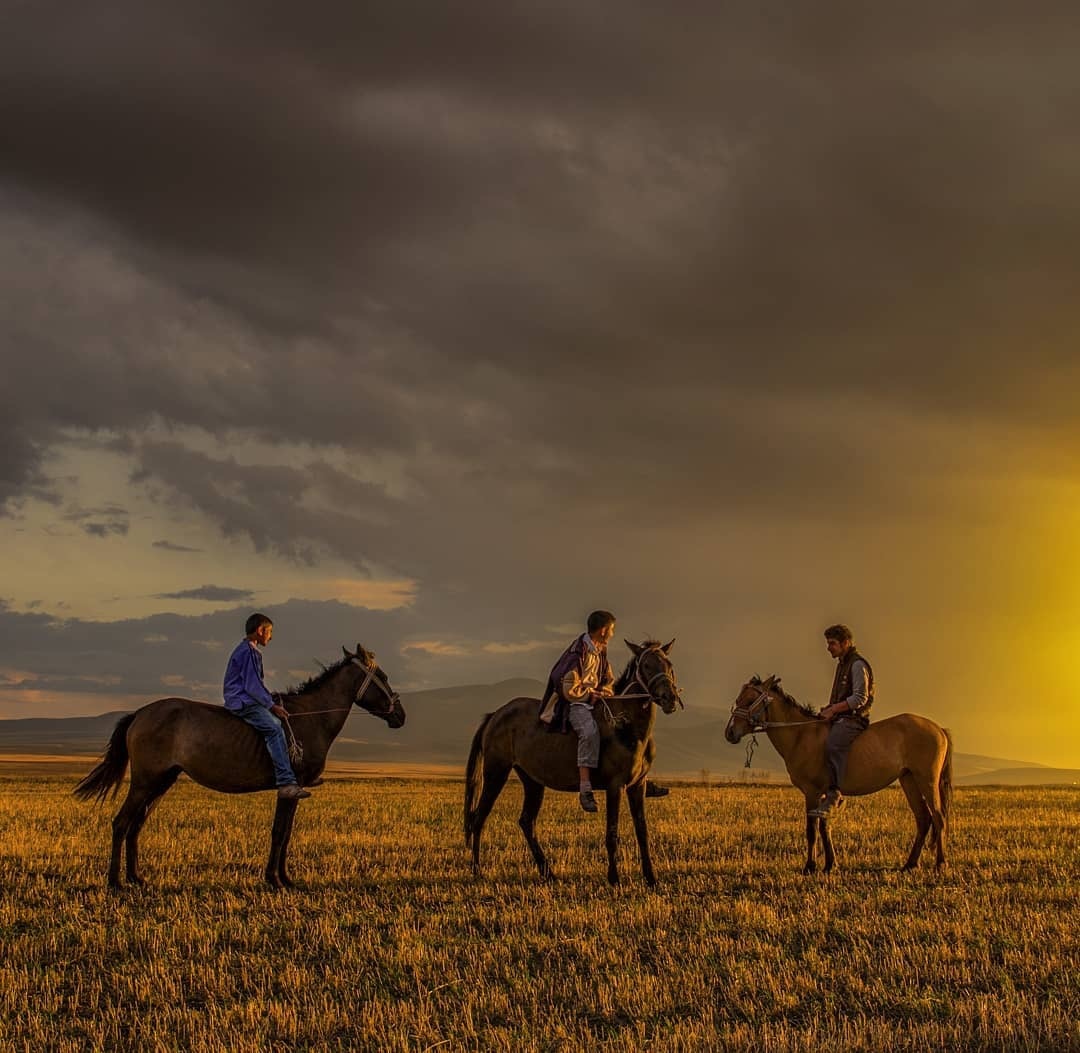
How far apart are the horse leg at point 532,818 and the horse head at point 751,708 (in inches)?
120

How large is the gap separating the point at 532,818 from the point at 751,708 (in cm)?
372

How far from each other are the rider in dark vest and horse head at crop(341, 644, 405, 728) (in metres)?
6.13

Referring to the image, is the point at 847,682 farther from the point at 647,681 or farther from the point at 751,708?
the point at 647,681

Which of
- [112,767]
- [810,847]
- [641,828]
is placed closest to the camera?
[641,828]

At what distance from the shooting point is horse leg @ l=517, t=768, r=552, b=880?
575 inches

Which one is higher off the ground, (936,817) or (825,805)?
(825,805)

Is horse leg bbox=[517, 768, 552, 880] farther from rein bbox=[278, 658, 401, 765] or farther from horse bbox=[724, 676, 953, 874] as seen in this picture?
horse bbox=[724, 676, 953, 874]

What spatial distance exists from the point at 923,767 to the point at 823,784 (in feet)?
4.65

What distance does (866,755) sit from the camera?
15.6 m

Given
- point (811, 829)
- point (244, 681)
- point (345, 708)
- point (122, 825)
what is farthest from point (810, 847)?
point (122, 825)

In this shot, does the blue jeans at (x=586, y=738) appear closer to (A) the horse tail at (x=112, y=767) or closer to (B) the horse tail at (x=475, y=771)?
(B) the horse tail at (x=475, y=771)

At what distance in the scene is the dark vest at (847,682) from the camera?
15.6 m

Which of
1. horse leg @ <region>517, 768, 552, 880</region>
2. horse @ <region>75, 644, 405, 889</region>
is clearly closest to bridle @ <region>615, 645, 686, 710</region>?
horse leg @ <region>517, 768, 552, 880</region>

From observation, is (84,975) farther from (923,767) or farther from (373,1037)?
(923,767)
